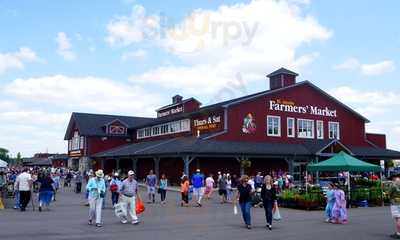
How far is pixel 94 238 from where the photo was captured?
1159 cm

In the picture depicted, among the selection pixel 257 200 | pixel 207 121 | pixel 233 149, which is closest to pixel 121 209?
pixel 257 200

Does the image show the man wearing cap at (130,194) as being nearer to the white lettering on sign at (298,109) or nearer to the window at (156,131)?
the white lettering on sign at (298,109)

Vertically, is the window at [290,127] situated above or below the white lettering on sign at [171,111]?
below

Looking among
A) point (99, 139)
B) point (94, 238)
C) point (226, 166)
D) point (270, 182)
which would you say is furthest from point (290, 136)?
point (94, 238)

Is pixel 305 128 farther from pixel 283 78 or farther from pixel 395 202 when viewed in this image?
pixel 395 202

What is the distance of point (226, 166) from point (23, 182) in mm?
21617

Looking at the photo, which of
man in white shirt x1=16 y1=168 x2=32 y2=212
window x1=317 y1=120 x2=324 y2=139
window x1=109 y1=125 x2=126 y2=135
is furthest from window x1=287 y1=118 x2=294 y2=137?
man in white shirt x1=16 y1=168 x2=32 y2=212

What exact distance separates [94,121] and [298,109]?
2619 centimetres

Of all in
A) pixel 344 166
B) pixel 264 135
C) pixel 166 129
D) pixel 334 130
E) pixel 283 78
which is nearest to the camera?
pixel 344 166

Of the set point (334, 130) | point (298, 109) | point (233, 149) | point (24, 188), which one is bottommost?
point (24, 188)

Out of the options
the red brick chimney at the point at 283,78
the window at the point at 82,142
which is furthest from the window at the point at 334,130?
the window at the point at 82,142

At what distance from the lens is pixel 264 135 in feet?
133

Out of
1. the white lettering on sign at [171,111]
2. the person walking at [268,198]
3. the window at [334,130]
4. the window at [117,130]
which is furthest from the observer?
the window at [117,130]

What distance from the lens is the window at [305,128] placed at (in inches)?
1669
